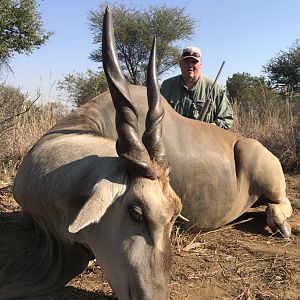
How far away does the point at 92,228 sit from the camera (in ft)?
7.35

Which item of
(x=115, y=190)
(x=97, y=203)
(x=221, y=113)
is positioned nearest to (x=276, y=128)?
(x=221, y=113)

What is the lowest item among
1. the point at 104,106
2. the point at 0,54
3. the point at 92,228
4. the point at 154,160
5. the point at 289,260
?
the point at 289,260

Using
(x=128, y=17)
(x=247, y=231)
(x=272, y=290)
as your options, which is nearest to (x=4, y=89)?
(x=247, y=231)

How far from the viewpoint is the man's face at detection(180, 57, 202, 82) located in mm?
5074

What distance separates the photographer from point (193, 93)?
17.0 feet

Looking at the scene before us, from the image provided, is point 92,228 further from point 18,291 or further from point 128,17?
point 128,17

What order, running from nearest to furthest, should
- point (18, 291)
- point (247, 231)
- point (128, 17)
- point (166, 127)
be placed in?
point (18, 291)
point (166, 127)
point (247, 231)
point (128, 17)

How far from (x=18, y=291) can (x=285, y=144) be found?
18.5ft

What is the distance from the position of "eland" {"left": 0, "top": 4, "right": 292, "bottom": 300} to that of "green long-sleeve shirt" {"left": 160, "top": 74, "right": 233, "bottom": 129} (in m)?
1.45

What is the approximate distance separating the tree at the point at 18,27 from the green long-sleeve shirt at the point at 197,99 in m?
8.43

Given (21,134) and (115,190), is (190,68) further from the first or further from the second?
(115,190)

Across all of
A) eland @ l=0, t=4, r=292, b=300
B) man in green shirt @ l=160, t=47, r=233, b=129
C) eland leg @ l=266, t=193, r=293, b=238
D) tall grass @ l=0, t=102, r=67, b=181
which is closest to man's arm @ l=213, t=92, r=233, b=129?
man in green shirt @ l=160, t=47, r=233, b=129

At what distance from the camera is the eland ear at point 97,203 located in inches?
78.7

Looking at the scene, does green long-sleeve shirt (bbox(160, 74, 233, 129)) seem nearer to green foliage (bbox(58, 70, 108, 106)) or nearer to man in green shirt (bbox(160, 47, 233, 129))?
man in green shirt (bbox(160, 47, 233, 129))
